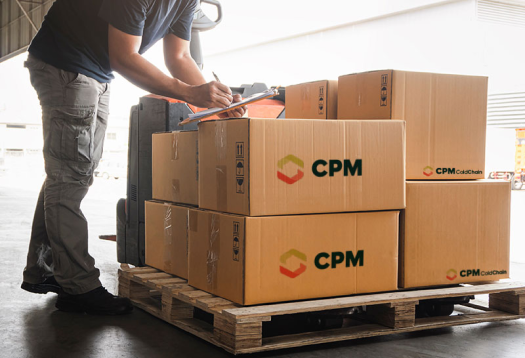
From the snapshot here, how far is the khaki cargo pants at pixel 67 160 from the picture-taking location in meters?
2.51

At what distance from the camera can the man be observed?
2.40 metres

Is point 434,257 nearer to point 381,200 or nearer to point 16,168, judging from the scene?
point 381,200

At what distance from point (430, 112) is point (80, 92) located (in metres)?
1.60

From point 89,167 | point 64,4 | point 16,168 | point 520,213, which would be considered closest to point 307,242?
point 89,167

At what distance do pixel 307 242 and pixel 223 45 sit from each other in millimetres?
20187

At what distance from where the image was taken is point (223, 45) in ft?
70.7

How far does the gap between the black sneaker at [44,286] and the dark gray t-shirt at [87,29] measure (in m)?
1.07

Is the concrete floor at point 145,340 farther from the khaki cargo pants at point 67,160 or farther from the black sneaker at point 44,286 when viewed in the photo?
the khaki cargo pants at point 67,160

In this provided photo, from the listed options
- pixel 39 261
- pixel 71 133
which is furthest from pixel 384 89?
pixel 39 261

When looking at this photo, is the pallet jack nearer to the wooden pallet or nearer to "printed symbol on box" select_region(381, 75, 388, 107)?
the wooden pallet

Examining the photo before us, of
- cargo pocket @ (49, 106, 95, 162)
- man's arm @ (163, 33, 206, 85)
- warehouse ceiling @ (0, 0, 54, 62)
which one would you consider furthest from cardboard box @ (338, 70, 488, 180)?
warehouse ceiling @ (0, 0, 54, 62)

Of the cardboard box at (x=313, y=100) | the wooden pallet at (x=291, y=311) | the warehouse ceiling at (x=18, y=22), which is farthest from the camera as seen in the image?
the warehouse ceiling at (x=18, y=22)

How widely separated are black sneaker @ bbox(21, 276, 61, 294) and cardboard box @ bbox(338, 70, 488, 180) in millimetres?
1687

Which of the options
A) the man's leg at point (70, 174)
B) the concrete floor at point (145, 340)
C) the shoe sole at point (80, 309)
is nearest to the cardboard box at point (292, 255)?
the concrete floor at point (145, 340)
